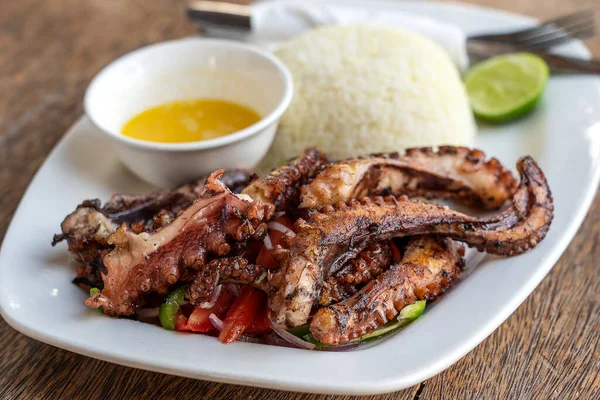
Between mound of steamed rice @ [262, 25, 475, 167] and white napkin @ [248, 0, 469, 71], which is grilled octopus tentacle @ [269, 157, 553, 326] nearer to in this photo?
mound of steamed rice @ [262, 25, 475, 167]

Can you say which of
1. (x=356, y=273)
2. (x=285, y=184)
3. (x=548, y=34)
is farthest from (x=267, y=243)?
(x=548, y=34)

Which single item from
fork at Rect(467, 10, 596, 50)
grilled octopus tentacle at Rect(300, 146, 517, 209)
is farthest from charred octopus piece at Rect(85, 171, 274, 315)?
fork at Rect(467, 10, 596, 50)

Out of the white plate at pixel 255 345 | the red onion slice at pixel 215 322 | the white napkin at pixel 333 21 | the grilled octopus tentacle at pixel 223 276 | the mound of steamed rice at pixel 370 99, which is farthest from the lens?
the white napkin at pixel 333 21

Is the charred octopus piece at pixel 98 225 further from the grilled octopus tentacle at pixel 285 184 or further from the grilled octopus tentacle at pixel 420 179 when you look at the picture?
the grilled octopus tentacle at pixel 420 179

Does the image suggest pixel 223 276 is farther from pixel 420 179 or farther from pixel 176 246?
pixel 420 179

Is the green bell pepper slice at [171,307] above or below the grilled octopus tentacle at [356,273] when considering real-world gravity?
below

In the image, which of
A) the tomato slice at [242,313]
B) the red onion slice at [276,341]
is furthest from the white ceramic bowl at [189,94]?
the red onion slice at [276,341]
